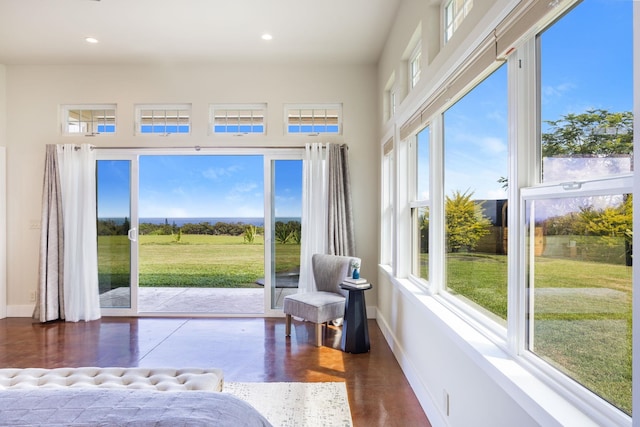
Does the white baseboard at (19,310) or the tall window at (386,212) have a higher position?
the tall window at (386,212)

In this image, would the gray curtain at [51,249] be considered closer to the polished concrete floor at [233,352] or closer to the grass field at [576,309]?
the polished concrete floor at [233,352]

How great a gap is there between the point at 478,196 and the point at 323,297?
7.90ft

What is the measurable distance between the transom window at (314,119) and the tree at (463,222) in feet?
Result: 8.99

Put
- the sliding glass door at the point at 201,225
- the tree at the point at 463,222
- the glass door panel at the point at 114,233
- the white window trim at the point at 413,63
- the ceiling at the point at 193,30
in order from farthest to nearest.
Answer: the sliding glass door at the point at 201,225 < the glass door panel at the point at 114,233 < the ceiling at the point at 193,30 < the white window trim at the point at 413,63 < the tree at the point at 463,222

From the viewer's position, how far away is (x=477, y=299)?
217cm

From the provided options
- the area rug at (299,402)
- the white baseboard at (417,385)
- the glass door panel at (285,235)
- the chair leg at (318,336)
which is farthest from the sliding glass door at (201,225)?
the area rug at (299,402)

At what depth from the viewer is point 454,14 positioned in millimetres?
2516

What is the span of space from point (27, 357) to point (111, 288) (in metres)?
1.55

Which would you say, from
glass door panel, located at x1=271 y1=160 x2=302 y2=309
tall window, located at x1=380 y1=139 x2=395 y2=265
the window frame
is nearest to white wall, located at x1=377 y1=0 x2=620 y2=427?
tall window, located at x1=380 y1=139 x2=395 y2=265

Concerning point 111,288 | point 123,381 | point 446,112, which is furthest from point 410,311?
point 111,288

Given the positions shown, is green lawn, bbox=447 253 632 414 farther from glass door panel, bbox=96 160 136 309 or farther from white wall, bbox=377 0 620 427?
glass door panel, bbox=96 160 136 309

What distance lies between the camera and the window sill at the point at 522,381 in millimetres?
1124

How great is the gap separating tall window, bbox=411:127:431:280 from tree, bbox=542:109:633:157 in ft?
5.18

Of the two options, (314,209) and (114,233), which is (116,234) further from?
(314,209)
